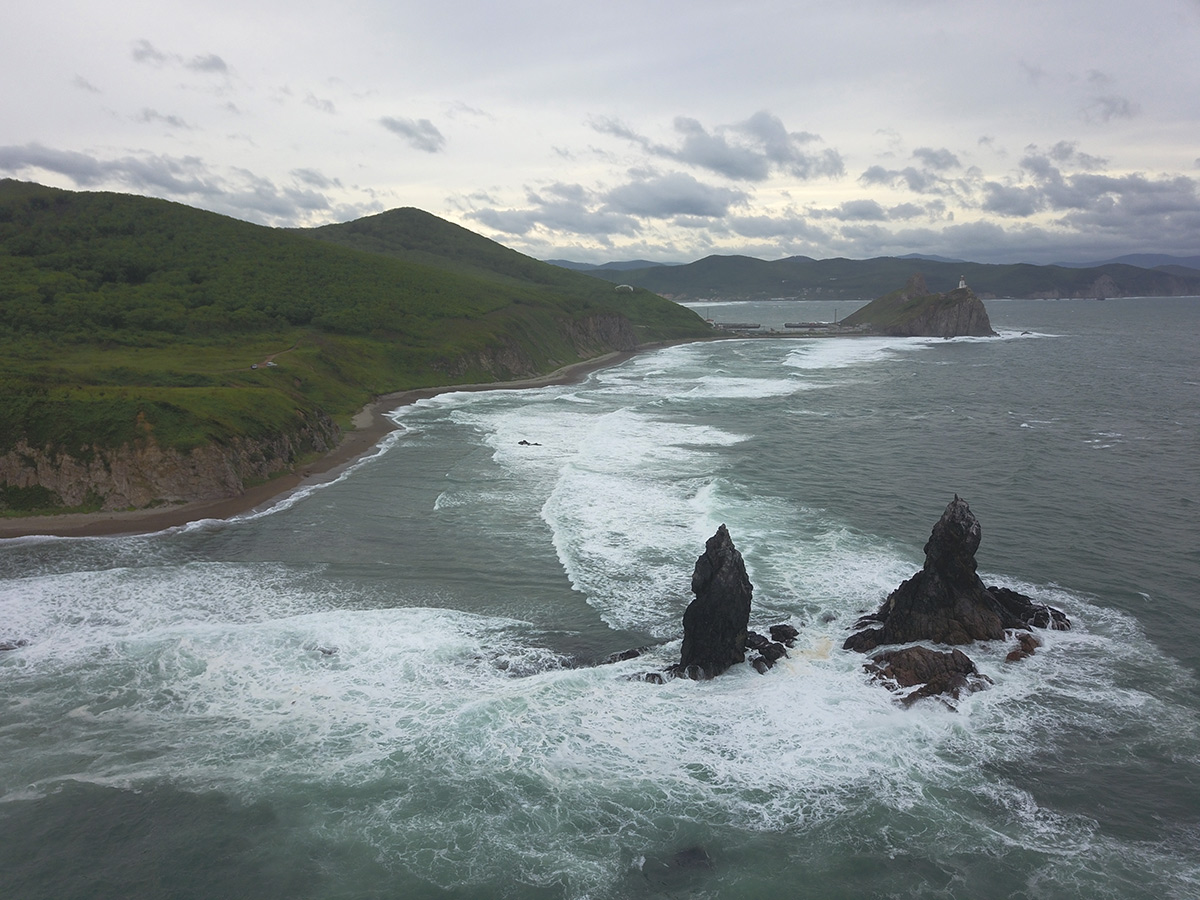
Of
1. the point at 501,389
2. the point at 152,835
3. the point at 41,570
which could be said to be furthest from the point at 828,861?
the point at 501,389

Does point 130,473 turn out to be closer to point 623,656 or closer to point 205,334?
point 623,656

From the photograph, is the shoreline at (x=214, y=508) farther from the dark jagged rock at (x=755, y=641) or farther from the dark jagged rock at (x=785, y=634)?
the dark jagged rock at (x=785, y=634)

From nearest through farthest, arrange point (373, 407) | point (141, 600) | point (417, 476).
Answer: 1. point (141, 600)
2. point (417, 476)
3. point (373, 407)

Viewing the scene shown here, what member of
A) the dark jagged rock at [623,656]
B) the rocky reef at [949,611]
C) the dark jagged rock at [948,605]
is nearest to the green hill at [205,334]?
the dark jagged rock at [623,656]

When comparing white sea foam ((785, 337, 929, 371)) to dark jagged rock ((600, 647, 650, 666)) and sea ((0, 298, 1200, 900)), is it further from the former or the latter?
dark jagged rock ((600, 647, 650, 666))

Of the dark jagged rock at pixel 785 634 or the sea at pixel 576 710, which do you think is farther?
the dark jagged rock at pixel 785 634

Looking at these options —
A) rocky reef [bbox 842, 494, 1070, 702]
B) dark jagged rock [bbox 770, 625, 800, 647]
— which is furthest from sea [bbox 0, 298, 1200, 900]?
rocky reef [bbox 842, 494, 1070, 702]

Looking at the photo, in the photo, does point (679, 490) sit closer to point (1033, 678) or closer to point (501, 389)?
point (1033, 678)
